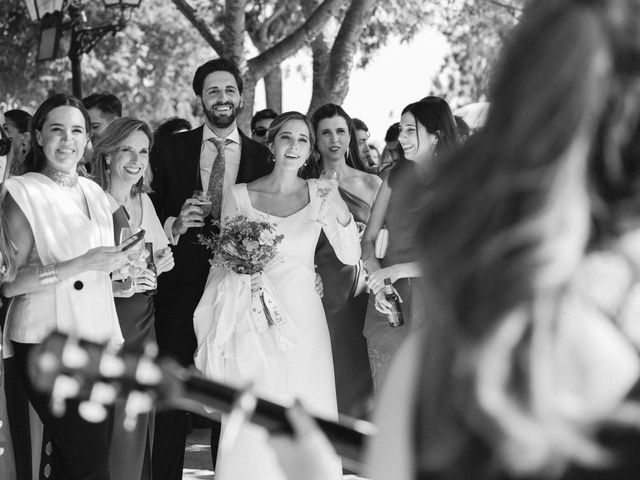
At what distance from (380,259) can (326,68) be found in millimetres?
6291

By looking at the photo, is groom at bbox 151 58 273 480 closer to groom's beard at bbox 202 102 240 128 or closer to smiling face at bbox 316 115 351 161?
groom's beard at bbox 202 102 240 128

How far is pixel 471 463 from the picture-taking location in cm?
118

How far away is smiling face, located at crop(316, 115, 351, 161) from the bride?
105 centimetres

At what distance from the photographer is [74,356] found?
198 cm

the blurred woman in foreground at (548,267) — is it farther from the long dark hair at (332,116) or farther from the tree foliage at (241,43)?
→ the tree foliage at (241,43)

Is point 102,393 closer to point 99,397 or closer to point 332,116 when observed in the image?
point 99,397

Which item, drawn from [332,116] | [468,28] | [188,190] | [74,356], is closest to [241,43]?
[332,116]

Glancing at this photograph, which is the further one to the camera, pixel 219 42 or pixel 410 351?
pixel 219 42

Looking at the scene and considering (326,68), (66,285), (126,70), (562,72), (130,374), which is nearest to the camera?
(562,72)

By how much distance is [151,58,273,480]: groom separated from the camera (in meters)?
6.27

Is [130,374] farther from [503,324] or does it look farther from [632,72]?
[632,72]

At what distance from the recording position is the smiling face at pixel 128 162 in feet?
19.6

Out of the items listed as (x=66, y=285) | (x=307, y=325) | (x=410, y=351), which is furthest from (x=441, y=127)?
(x=410, y=351)

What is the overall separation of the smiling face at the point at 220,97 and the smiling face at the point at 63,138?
1.50 meters
